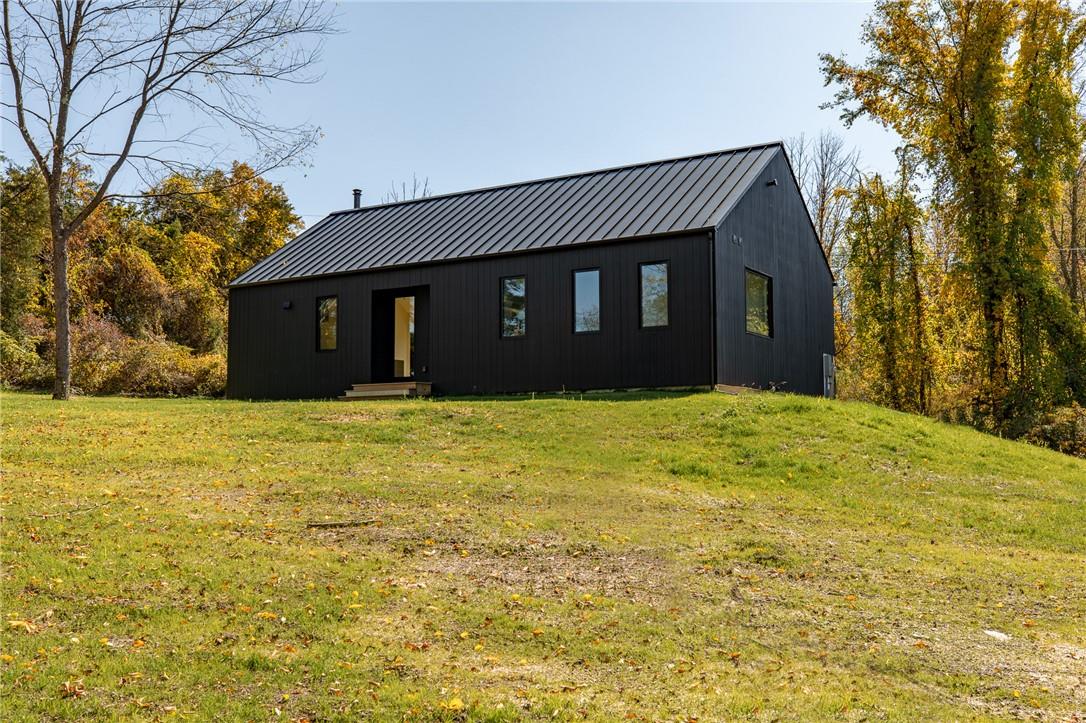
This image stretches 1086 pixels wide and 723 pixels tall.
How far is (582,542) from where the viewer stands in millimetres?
8477

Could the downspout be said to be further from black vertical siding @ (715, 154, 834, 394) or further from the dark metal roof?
the dark metal roof

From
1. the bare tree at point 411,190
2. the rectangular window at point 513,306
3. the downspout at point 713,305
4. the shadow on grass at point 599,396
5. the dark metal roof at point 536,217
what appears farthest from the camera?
the bare tree at point 411,190

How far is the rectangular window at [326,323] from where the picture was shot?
21547 mm

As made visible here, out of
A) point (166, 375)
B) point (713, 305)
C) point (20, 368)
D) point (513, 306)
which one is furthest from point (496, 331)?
point (20, 368)

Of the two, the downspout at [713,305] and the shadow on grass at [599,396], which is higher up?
the downspout at [713,305]

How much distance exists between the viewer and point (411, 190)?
4697cm

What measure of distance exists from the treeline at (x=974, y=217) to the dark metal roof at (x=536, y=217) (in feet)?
9.96

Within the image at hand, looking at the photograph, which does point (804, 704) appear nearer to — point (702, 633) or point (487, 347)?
point (702, 633)

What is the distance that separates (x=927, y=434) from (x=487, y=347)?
8.59 meters

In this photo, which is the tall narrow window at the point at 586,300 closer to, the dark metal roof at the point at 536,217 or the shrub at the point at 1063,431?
the dark metal roof at the point at 536,217

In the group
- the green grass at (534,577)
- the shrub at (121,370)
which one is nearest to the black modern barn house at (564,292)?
the shrub at (121,370)

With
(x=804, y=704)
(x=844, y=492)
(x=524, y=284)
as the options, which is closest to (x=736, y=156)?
(x=524, y=284)

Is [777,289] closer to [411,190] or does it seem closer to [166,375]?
[166,375]

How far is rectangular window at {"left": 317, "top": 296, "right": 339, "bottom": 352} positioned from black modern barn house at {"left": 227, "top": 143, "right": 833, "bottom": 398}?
0.03 meters
